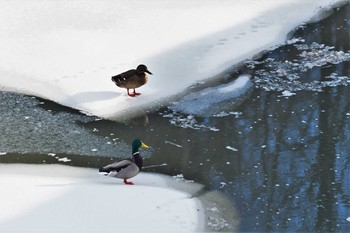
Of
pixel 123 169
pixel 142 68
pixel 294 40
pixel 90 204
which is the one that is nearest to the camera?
pixel 90 204

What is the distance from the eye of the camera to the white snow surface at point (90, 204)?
22.6ft

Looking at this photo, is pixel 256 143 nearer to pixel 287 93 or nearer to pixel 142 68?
pixel 287 93

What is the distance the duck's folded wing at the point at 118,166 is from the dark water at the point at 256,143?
0.65 meters

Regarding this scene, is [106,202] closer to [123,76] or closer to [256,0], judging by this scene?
[123,76]

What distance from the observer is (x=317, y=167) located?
8.25m

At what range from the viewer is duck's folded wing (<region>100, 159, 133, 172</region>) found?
7695mm

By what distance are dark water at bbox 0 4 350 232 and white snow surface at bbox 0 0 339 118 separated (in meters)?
0.55

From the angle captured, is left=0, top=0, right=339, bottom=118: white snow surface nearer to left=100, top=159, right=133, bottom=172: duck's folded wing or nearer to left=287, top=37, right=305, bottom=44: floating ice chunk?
left=287, top=37, right=305, bottom=44: floating ice chunk

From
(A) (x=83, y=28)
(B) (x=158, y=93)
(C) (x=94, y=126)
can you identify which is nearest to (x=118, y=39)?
(A) (x=83, y=28)

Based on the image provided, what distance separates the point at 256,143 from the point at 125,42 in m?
4.17

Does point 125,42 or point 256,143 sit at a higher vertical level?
point 125,42

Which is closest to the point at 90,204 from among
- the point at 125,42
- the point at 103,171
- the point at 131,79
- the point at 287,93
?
the point at 103,171

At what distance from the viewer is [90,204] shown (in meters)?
7.27

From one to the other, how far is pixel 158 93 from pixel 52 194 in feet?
11.0
